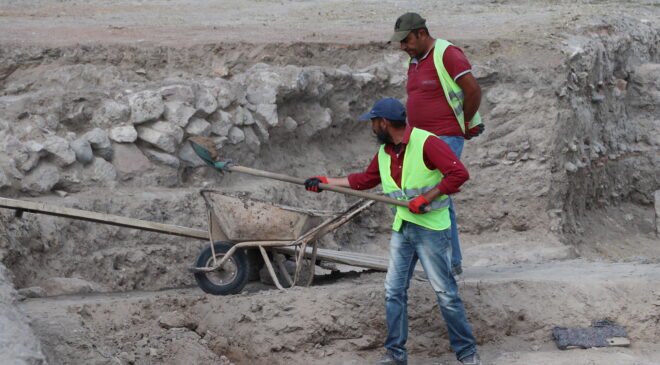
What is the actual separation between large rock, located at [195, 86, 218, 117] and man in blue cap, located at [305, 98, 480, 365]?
3.28 metres

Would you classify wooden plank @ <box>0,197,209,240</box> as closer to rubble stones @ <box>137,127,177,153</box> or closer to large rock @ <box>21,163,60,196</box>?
large rock @ <box>21,163,60,196</box>

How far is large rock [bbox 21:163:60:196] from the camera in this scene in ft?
26.6

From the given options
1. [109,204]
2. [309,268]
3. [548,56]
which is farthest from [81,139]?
[548,56]

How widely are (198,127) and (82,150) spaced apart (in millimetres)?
1137

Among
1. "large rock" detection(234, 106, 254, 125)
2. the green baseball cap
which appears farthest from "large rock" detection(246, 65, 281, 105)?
the green baseball cap

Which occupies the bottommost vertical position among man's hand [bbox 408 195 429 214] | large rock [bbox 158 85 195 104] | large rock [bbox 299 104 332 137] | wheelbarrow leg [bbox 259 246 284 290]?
wheelbarrow leg [bbox 259 246 284 290]

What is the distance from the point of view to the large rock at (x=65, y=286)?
24.3 feet

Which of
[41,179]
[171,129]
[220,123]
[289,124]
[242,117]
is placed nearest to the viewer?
[41,179]

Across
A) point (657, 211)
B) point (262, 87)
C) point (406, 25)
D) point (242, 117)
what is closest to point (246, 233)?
point (406, 25)

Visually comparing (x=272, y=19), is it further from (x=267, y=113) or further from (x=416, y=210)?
(x=416, y=210)

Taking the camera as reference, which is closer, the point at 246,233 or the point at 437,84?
the point at 437,84

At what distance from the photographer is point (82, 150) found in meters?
8.52

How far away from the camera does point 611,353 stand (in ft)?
23.3

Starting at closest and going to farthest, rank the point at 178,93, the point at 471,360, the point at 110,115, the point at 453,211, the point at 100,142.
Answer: the point at 471,360
the point at 453,211
the point at 100,142
the point at 110,115
the point at 178,93
